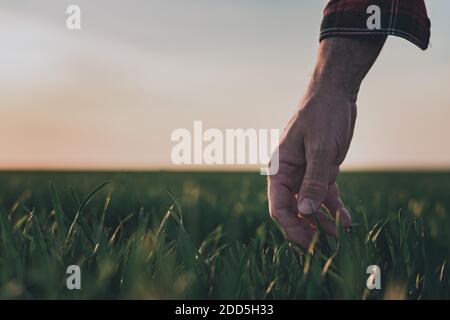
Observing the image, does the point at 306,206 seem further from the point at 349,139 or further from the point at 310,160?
the point at 349,139

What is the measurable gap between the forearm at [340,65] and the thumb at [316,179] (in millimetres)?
177

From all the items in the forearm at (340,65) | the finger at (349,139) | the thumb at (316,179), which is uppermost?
the forearm at (340,65)

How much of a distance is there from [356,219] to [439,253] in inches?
12.3

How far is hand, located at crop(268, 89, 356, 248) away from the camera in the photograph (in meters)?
1.53

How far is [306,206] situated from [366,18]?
54cm

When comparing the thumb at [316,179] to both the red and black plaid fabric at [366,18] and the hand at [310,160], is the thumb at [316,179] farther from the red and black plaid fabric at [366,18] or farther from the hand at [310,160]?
the red and black plaid fabric at [366,18]

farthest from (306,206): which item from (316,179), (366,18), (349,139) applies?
(366,18)

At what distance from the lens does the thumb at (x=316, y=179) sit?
1.53 meters

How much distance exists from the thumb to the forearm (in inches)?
7.0

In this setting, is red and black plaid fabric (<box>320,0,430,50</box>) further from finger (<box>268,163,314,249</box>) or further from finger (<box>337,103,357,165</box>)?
finger (<box>268,163,314,249</box>)

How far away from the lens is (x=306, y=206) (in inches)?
61.1

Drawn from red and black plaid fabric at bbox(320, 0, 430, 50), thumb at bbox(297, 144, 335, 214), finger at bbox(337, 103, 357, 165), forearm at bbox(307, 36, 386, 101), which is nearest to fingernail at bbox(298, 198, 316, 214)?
thumb at bbox(297, 144, 335, 214)

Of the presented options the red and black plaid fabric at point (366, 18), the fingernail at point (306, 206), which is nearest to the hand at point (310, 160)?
the fingernail at point (306, 206)
